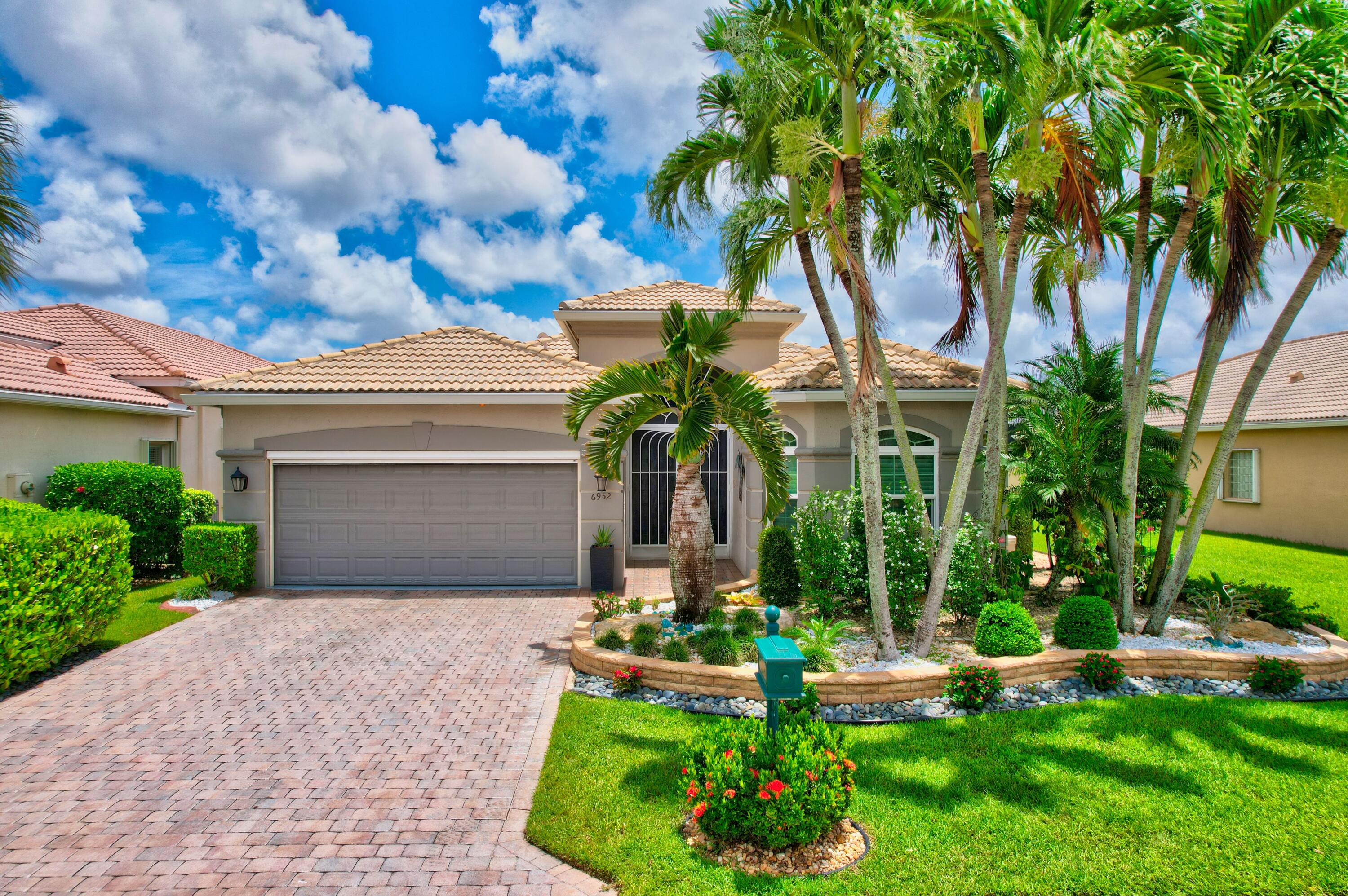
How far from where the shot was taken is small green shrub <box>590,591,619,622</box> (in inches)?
347

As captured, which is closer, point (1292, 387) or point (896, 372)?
point (896, 372)

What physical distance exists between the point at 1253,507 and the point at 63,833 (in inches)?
931

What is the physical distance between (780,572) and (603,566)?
340 centimetres

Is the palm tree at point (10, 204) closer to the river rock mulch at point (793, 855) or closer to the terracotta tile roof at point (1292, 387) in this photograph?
the river rock mulch at point (793, 855)

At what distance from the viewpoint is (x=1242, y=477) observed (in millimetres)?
17859

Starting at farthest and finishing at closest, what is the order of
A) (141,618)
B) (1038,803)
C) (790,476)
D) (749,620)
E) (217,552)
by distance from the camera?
(790,476), (217,552), (141,618), (749,620), (1038,803)

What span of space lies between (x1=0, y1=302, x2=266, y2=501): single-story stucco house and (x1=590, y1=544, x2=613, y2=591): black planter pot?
7.51 meters

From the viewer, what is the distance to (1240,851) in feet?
13.1

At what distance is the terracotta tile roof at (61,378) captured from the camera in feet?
39.7

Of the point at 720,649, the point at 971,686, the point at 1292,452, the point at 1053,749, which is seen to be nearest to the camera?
the point at 1053,749

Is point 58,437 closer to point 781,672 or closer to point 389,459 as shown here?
point 389,459

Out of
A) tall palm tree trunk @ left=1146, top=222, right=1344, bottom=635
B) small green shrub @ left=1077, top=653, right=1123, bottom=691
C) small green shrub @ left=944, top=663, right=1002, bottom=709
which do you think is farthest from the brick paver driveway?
tall palm tree trunk @ left=1146, top=222, right=1344, bottom=635

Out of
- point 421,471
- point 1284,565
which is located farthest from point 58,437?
point 1284,565

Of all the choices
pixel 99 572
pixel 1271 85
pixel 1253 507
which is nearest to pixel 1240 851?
pixel 1271 85
